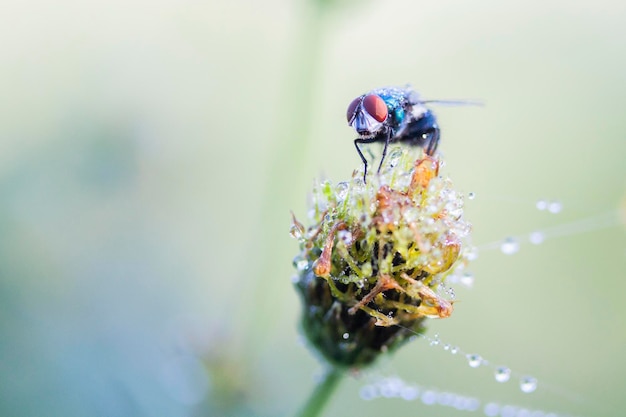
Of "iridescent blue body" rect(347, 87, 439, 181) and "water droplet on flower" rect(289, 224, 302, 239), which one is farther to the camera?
"iridescent blue body" rect(347, 87, 439, 181)

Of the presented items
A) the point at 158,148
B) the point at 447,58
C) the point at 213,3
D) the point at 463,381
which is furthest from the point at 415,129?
the point at 213,3

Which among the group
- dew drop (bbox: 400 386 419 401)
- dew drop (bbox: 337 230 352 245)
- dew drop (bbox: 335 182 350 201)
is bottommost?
dew drop (bbox: 400 386 419 401)

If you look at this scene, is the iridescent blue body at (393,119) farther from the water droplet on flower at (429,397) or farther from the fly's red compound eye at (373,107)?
the water droplet on flower at (429,397)

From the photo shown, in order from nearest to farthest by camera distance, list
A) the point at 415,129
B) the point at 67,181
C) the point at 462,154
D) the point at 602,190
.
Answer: the point at 415,129, the point at 67,181, the point at 602,190, the point at 462,154

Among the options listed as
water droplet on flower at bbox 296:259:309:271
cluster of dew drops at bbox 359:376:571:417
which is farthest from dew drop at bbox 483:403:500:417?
water droplet on flower at bbox 296:259:309:271

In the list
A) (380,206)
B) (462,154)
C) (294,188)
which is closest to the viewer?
(380,206)

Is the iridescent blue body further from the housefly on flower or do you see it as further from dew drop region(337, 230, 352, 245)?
dew drop region(337, 230, 352, 245)

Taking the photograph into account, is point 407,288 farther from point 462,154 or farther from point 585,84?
point 585,84

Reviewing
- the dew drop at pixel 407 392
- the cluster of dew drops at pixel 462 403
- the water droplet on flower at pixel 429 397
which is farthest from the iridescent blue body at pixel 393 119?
the water droplet on flower at pixel 429 397
